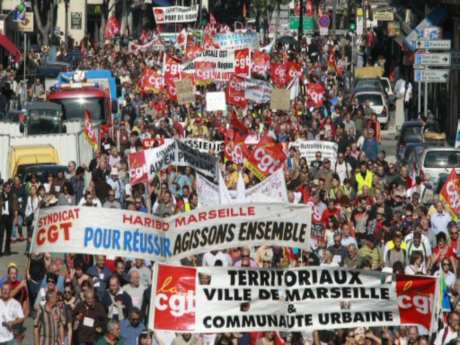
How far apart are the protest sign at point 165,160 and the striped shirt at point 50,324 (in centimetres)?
978

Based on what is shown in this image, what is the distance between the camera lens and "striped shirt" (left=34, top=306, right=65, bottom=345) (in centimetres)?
1762

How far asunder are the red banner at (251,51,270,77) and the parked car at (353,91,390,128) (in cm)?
265

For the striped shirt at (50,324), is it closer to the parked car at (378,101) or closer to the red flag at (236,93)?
the red flag at (236,93)

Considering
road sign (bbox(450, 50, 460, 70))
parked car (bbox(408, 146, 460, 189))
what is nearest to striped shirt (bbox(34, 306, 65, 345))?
parked car (bbox(408, 146, 460, 189))

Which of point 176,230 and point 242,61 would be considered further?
point 242,61

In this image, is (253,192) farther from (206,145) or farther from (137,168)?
(206,145)

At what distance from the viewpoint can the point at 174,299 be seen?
627 inches

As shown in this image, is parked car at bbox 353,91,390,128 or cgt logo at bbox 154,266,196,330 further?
parked car at bbox 353,91,390,128

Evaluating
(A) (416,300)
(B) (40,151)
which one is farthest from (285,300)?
(B) (40,151)

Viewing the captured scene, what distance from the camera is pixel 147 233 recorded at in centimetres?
1717

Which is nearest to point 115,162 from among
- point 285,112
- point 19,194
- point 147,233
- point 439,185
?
point 19,194

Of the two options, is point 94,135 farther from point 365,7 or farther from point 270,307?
point 365,7

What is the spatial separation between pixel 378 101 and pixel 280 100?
1040cm

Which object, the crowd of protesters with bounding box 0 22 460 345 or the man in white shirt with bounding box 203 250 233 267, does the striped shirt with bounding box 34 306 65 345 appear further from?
the man in white shirt with bounding box 203 250 233 267
